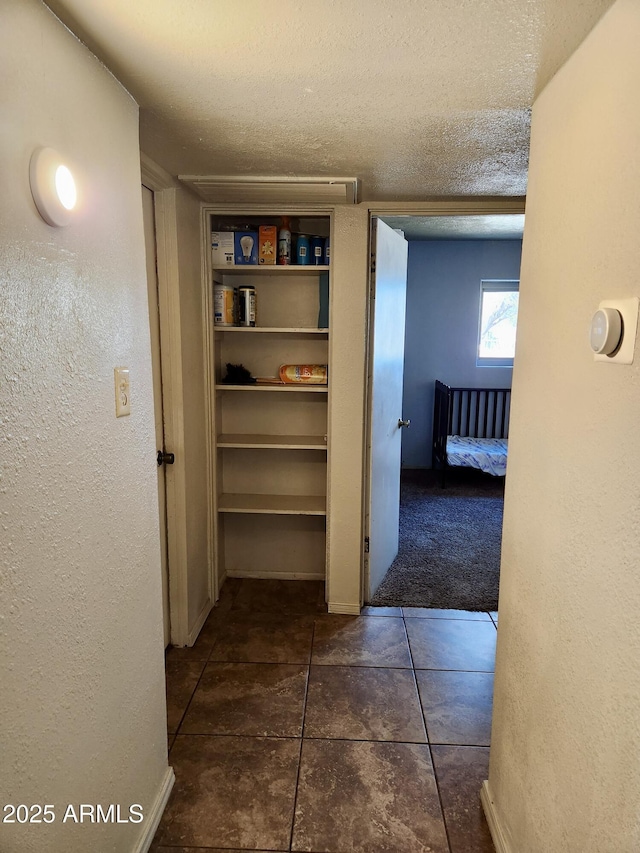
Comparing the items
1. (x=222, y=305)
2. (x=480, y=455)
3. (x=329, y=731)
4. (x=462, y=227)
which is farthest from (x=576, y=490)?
(x=462, y=227)

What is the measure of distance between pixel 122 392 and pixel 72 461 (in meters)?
0.27

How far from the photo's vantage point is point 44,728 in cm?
93

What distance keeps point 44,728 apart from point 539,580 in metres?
1.10

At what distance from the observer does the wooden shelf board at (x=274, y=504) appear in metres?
2.69

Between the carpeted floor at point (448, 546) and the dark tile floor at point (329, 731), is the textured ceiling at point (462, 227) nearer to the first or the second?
the carpeted floor at point (448, 546)

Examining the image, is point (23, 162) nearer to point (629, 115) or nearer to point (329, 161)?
point (629, 115)

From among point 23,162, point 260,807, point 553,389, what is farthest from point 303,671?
point 23,162

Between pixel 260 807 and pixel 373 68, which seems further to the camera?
pixel 260 807

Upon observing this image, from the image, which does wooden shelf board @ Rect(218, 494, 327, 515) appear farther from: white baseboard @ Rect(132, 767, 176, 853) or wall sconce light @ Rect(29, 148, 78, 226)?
wall sconce light @ Rect(29, 148, 78, 226)

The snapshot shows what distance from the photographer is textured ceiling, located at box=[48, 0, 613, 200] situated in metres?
0.95

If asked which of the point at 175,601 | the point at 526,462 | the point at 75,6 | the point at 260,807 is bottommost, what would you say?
the point at 260,807

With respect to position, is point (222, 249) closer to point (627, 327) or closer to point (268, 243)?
point (268, 243)

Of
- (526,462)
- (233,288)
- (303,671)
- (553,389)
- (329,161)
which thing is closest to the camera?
(553,389)

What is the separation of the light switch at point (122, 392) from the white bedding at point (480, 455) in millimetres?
3842
